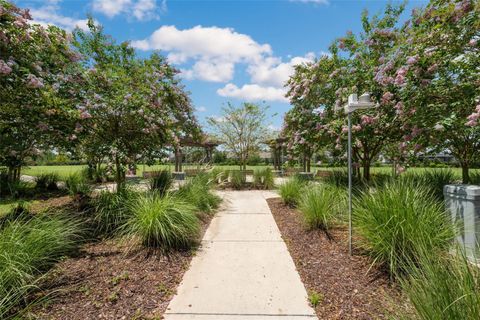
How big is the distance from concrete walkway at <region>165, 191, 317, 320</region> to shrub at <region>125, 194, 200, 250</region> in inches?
15.1

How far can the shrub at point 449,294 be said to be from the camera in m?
1.71

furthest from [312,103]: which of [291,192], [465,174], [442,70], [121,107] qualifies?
[121,107]

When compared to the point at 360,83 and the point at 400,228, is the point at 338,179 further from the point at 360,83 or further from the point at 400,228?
the point at 400,228

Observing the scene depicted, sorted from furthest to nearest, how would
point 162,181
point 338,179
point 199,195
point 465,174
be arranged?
point 338,179 < point 465,174 < point 162,181 < point 199,195

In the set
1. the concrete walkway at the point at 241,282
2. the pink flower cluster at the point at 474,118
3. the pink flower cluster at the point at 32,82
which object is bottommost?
the concrete walkway at the point at 241,282

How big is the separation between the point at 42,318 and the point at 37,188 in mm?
9851

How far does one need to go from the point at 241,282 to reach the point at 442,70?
4.40 meters

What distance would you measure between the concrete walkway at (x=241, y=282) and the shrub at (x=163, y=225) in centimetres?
38

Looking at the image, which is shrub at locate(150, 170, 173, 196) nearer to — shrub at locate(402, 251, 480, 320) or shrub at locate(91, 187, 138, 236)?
shrub at locate(91, 187, 138, 236)

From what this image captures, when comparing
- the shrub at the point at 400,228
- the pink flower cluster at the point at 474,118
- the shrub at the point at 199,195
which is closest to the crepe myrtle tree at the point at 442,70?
the pink flower cluster at the point at 474,118

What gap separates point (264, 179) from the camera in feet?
41.8

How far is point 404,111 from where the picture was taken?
4.74m

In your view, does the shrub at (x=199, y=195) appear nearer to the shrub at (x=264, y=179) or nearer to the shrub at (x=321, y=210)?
the shrub at (x=321, y=210)

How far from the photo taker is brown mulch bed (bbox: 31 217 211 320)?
2650mm
